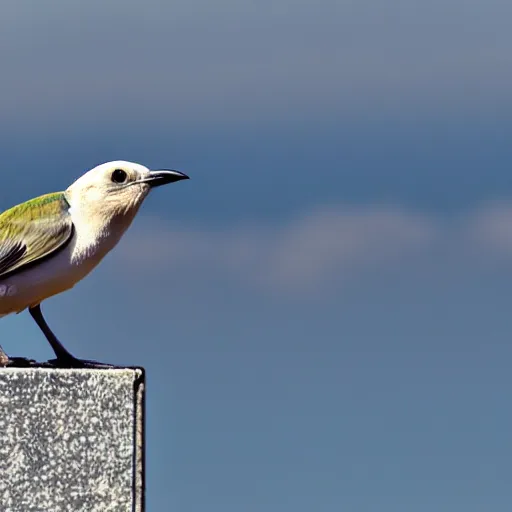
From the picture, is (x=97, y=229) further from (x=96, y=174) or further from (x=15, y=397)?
(x=15, y=397)

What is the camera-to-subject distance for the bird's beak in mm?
6871

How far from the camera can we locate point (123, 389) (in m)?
5.68

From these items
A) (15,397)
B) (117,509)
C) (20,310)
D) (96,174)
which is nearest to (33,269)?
(20,310)

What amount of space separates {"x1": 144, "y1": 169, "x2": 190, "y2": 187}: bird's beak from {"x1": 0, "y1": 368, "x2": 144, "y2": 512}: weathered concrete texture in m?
1.63

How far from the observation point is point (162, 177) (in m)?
6.88

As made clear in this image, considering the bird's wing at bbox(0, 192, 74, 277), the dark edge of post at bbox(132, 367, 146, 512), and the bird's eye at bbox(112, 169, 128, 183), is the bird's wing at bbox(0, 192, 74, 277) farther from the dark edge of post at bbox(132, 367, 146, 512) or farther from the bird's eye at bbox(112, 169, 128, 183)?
the dark edge of post at bbox(132, 367, 146, 512)

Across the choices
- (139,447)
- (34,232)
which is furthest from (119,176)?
(139,447)

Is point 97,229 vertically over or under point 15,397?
over

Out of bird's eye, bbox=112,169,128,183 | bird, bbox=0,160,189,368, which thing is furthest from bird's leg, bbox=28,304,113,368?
bird's eye, bbox=112,169,128,183

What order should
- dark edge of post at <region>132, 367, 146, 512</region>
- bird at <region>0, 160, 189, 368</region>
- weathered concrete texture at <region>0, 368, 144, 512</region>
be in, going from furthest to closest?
bird at <region>0, 160, 189, 368</region>
dark edge of post at <region>132, 367, 146, 512</region>
weathered concrete texture at <region>0, 368, 144, 512</region>

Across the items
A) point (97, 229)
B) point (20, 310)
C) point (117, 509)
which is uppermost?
point (97, 229)

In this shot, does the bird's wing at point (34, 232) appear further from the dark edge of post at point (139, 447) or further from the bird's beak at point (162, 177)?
the dark edge of post at point (139, 447)

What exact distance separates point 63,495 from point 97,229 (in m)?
1.88

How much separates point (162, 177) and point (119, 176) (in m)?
0.29
